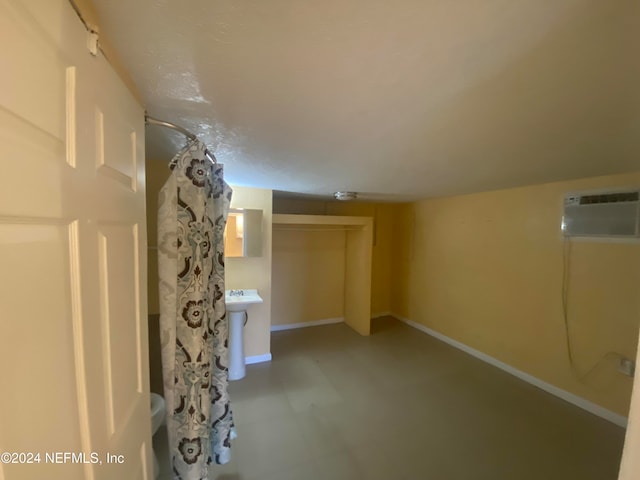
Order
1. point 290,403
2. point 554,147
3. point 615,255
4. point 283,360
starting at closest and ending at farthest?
point 554,147 < point 615,255 < point 290,403 < point 283,360

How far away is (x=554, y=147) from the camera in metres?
1.60

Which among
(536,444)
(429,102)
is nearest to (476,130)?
(429,102)

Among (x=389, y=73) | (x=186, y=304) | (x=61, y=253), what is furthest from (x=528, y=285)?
(x=61, y=253)

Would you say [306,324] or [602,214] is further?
[306,324]

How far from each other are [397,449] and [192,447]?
1.47m

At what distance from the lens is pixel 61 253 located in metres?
0.50

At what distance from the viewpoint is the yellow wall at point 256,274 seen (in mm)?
3035

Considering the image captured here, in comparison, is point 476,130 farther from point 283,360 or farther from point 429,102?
point 283,360

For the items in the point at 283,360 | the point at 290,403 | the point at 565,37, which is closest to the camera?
the point at 565,37

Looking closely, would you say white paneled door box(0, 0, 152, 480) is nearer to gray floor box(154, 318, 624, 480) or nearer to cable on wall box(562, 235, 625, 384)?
gray floor box(154, 318, 624, 480)

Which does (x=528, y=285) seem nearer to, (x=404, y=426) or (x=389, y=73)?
(x=404, y=426)

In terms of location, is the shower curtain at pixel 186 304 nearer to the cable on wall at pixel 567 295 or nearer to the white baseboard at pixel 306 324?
the white baseboard at pixel 306 324

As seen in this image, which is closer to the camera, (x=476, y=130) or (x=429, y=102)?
(x=429, y=102)

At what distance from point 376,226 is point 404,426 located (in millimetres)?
3182
